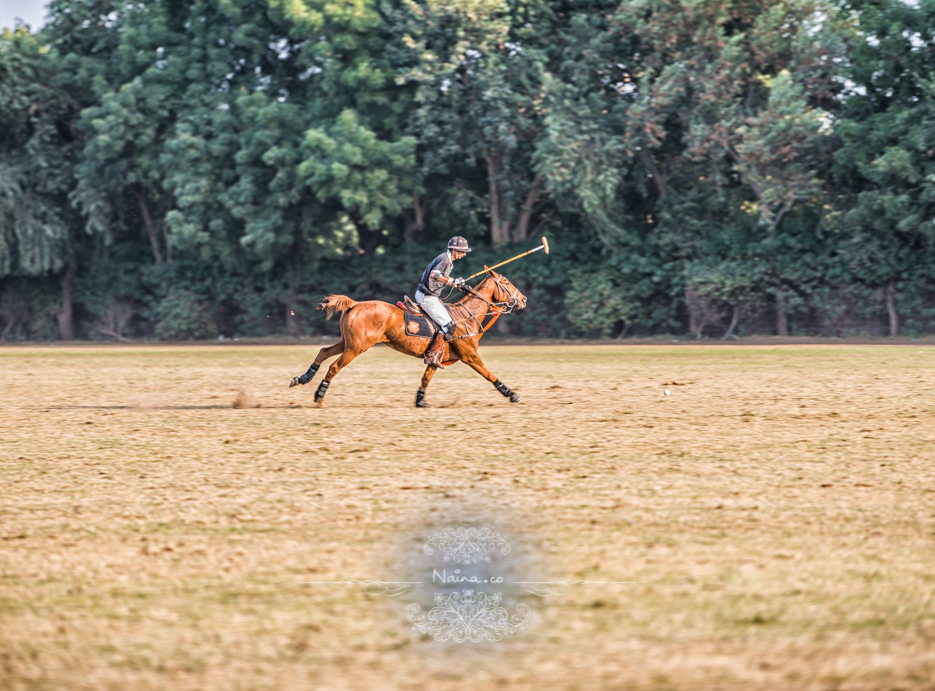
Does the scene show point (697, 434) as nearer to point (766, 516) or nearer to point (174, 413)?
point (766, 516)

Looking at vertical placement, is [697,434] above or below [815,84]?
below

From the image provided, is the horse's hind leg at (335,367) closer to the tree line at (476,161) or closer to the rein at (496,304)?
the rein at (496,304)

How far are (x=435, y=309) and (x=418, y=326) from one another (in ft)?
1.03

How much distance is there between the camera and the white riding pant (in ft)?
47.1

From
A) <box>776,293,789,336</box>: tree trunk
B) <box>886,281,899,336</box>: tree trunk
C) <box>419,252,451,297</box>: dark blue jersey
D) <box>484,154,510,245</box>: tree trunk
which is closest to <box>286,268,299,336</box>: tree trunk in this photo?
<box>484,154,510,245</box>: tree trunk

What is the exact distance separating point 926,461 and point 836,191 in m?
25.7

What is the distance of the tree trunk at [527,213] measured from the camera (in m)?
36.1

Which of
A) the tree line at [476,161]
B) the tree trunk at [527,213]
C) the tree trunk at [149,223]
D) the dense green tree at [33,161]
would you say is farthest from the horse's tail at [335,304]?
the tree trunk at [149,223]

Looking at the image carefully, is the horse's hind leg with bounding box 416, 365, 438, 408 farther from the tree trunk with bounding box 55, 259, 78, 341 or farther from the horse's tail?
the tree trunk with bounding box 55, 259, 78, 341

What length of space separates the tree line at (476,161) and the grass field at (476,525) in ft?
65.2

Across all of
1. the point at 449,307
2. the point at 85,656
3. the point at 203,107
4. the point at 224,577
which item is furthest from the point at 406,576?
the point at 203,107

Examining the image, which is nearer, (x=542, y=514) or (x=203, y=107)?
(x=542, y=514)

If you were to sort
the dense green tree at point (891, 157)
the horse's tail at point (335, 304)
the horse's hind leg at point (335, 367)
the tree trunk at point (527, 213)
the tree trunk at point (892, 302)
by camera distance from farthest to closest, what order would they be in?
1. the tree trunk at point (527, 213)
2. the tree trunk at point (892, 302)
3. the dense green tree at point (891, 157)
4. the horse's hind leg at point (335, 367)
5. the horse's tail at point (335, 304)

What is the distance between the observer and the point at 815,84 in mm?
33094
